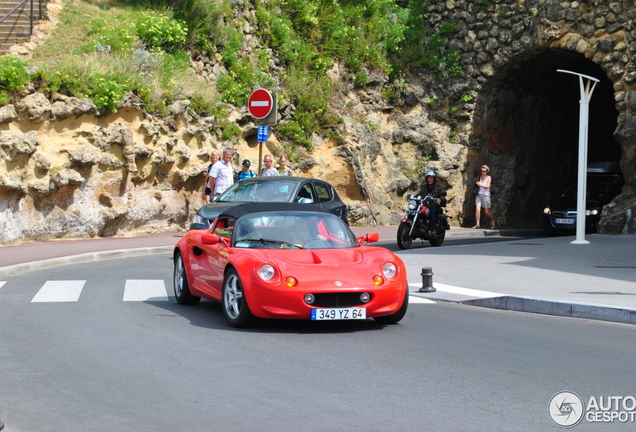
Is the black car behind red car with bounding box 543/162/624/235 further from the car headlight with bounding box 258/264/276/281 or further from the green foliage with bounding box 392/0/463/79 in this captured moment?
the car headlight with bounding box 258/264/276/281

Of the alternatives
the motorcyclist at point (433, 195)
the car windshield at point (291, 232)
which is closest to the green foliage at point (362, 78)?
the motorcyclist at point (433, 195)

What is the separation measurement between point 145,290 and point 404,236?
8.95m

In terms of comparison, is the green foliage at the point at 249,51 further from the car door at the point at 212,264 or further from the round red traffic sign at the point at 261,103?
the car door at the point at 212,264

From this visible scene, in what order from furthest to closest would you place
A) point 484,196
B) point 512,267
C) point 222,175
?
point 484,196 < point 222,175 < point 512,267

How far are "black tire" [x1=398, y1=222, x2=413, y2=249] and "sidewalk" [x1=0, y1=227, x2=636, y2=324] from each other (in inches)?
10.7

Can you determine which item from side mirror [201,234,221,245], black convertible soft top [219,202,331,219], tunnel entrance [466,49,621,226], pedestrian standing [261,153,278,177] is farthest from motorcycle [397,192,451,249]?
side mirror [201,234,221,245]

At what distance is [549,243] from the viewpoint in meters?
21.1

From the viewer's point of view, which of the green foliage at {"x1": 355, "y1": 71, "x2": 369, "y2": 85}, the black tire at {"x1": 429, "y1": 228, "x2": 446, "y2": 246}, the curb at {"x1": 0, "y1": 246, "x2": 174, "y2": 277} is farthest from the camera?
the green foliage at {"x1": 355, "y1": 71, "x2": 369, "y2": 85}

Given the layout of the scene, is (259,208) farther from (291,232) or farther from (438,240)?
(438,240)

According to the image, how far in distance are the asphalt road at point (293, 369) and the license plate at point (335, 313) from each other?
0.66ft

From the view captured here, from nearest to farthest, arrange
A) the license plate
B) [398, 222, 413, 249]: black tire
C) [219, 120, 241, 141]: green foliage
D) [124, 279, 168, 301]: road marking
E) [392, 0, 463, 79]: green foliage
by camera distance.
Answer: the license plate
[124, 279, 168, 301]: road marking
[398, 222, 413, 249]: black tire
[219, 120, 241, 141]: green foliage
[392, 0, 463, 79]: green foliage

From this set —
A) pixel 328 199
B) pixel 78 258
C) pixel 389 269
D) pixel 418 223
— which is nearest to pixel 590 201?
pixel 418 223

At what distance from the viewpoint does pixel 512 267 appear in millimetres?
16016

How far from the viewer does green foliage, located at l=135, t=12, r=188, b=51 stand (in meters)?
25.0
